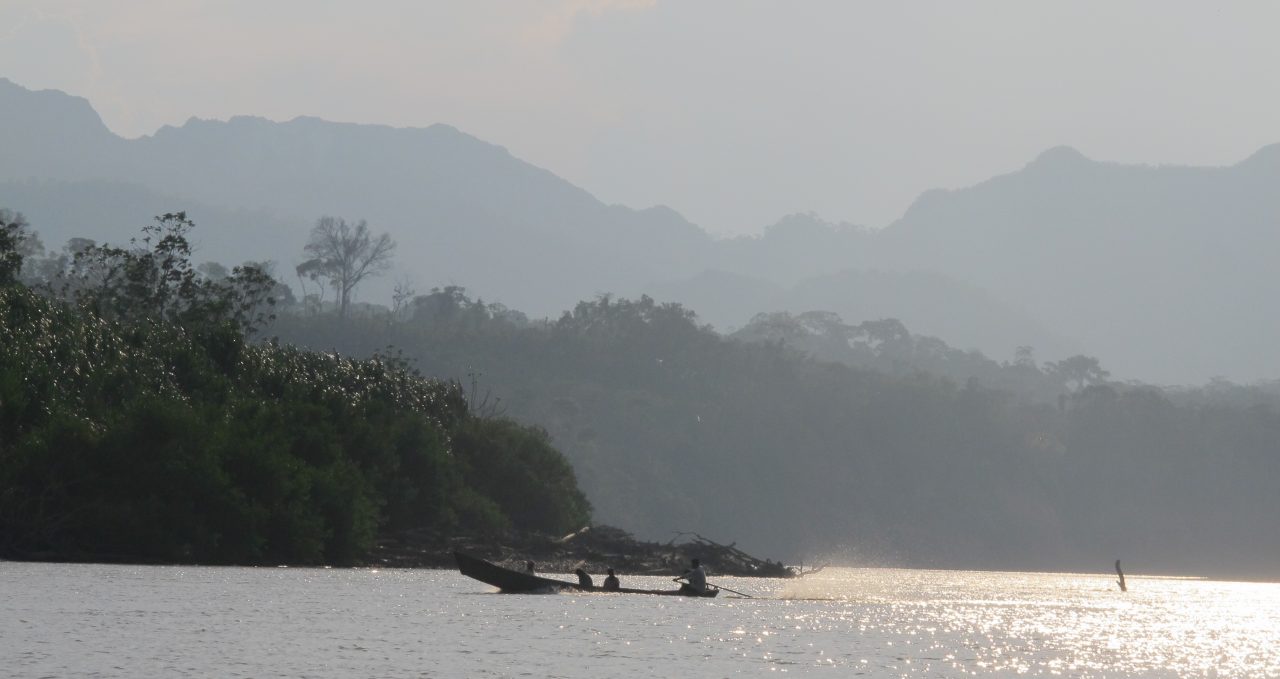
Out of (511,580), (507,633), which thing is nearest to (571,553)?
(511,580)

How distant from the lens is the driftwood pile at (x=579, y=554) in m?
64.2

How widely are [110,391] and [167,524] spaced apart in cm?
737

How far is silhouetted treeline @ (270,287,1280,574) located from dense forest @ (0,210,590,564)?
78.2 meters

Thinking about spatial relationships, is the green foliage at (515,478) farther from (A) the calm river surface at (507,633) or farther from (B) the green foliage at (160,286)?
(A) the calm river surface at (507,633)

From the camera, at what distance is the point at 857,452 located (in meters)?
176

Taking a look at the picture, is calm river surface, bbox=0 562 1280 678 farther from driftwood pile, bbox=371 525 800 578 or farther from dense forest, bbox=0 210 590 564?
driftwood pile, bbox=371 525 800 578

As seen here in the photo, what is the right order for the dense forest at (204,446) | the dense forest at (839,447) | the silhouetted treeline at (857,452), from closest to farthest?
1. the dense forest at (204,446)
2. the dense forest at (839,447)
3. the silhouetted treeline at (857,452)

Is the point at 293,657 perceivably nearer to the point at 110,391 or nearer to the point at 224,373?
the point at 110,391

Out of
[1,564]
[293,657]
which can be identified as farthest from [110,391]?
[293,657]

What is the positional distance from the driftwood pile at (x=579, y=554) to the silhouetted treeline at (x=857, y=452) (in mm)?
83910

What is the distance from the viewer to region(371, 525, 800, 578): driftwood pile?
64.2 metres

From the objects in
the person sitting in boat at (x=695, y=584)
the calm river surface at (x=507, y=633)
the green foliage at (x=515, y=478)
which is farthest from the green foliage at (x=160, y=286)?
the person sitting in boat at (x=695, y=584)

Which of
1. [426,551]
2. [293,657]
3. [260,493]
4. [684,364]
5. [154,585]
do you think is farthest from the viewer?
[684,364]

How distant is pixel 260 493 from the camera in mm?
53000
